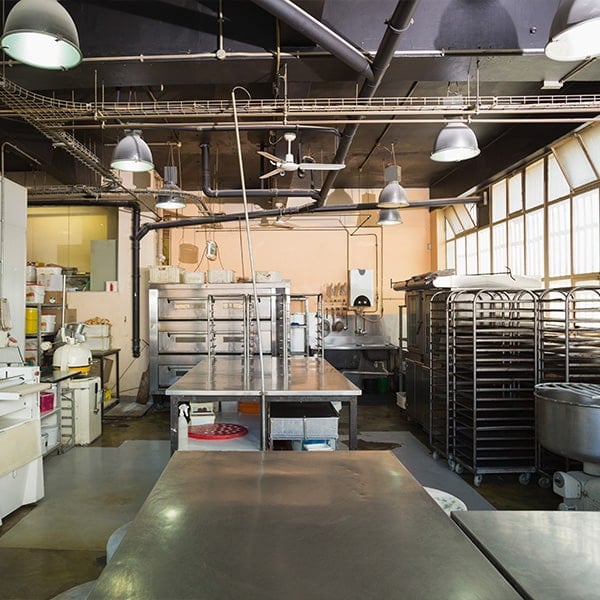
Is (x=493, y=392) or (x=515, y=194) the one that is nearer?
(x=493, y=392)

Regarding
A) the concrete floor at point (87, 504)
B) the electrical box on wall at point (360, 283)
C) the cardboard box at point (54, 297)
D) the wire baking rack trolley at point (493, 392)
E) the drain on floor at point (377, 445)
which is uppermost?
the electrical box on wall at point (360, 283)

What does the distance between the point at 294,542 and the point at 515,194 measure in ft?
22.8

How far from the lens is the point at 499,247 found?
746cm

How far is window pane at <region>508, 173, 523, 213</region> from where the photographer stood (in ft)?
22.3

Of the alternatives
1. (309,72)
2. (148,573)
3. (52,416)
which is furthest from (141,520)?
(52,416)

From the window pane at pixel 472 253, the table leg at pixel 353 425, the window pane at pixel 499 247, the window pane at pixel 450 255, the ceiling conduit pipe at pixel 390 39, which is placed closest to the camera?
the ceiling conduit pipe at pixel 390 39

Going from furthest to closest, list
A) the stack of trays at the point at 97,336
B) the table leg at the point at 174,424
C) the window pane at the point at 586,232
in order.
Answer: the stack of trays at the point at 97,336 < the window pane at the point at 586,232 < the table leg at the point at 174,424

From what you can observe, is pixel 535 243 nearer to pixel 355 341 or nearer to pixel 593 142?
pixel 593 142

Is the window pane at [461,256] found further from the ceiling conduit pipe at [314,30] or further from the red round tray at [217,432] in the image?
the red round tray at [217,432]

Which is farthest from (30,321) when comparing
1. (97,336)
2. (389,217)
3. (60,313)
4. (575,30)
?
(575,30)

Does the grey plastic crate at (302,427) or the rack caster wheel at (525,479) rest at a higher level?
the grey plastic crate at (302,427)

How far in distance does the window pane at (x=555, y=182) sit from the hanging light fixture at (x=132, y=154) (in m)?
4.59

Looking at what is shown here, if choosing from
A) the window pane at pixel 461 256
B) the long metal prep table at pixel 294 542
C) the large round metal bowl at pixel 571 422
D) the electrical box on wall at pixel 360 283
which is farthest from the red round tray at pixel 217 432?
the window pane at pixel 461 256

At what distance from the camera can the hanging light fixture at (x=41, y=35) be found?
2303 millimetres
